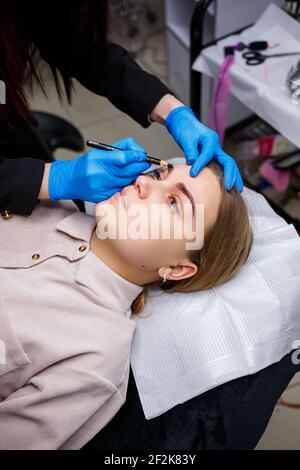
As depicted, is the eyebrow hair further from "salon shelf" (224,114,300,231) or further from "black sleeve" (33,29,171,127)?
"salon shelf" (224,114,300,231)

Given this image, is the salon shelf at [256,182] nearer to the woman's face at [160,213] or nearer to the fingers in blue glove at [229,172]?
the fingers in blue glove at [229,172]

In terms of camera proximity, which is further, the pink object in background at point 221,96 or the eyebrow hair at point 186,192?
the pink object in background at point 221,96

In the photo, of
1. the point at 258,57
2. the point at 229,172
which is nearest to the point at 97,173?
the point at 229,172

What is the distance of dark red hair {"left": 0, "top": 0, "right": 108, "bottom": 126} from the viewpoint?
0.80m

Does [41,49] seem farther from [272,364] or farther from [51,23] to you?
[272,364]

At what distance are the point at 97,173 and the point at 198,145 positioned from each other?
0.28 m

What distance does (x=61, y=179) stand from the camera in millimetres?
971

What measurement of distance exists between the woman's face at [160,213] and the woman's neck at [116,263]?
40 millimetres

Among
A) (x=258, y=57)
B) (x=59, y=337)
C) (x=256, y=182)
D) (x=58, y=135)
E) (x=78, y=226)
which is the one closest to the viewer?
(x=59, y=337)

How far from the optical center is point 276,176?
1.78 meters

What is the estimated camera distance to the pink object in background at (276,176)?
5.82 ft

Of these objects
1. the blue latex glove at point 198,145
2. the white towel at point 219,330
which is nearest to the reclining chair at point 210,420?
the white towel at point 219,330

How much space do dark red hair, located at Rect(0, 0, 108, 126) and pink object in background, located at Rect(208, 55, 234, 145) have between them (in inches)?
18.7

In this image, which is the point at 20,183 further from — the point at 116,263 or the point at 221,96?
the point at 221,96
